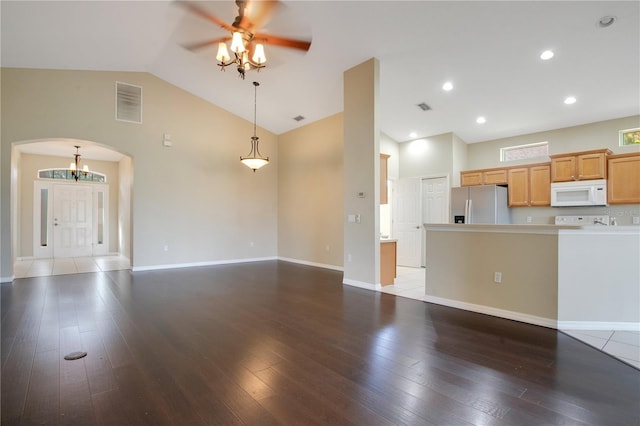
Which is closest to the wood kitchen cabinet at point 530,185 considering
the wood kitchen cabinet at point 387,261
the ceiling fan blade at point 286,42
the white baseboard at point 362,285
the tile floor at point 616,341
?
the wood kitchen cabinet at point 387,261

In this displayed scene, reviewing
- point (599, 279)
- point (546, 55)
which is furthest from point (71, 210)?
point (599, 279)

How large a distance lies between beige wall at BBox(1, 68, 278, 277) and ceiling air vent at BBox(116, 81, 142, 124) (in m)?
0.10

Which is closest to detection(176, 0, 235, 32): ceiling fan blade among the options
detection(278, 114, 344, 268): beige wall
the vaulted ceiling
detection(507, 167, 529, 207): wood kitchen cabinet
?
the vaulted ceiling

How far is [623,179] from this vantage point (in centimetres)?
514

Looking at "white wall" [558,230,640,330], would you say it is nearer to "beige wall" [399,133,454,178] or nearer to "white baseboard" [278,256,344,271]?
"beige wall" [399,133,454,178]

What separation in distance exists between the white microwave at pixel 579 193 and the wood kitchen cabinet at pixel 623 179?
112 millimetres

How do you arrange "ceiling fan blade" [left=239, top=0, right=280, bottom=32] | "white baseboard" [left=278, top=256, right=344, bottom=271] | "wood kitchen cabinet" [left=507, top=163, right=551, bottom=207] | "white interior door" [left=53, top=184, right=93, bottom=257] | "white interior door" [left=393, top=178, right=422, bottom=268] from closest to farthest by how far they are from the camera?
"ceiling fan blade" [left=239, top=0, right=280, bottom=32] < "wood kitchen cabinet" [left=507, top=163, right=551, bottom=207] < "white baseboard" [left=278, top=256, right=344, bottom=271] < "white interior door" [left=393, top=178, right=422, bottom=268] < "white interior door" [left=53, top=184, right=93, bottom=257]

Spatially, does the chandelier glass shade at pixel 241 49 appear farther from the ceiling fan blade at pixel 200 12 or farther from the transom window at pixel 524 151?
the transom window at pixel 524 151

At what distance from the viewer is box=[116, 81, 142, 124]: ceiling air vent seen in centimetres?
627

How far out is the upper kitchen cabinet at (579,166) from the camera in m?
5.30

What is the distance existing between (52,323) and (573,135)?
8710 mm

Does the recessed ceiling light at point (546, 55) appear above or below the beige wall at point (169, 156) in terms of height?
above

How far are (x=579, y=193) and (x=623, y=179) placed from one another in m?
0.60

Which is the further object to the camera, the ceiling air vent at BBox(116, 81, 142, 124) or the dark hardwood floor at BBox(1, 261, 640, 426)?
the ceiling air vent at BBox(116, 81, 142, 124)
